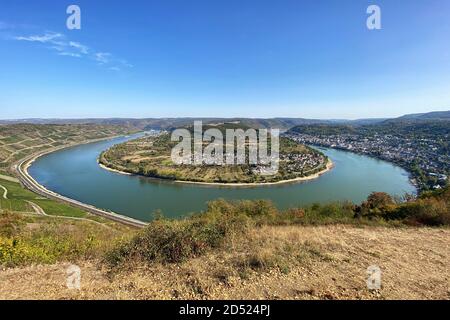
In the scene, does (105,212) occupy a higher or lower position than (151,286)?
lower

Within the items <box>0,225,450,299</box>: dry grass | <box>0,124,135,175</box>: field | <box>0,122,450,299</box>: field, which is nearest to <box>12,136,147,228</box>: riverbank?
<box>0,124,135,175</box>: field

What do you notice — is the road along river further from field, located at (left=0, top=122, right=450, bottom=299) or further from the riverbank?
field, located at (left=0, top=122, right=450, bottom=299)

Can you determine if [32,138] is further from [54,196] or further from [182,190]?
[182,190]

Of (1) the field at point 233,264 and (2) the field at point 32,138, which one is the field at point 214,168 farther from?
(1) the field at point 233,264

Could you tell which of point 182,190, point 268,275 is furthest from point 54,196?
point 268,275

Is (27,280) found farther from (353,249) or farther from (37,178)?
(37,178)

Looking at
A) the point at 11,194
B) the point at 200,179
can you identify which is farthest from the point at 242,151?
the point at 11,194

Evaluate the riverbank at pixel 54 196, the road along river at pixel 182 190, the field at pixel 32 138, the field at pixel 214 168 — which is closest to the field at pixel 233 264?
the riverbank at pixel 54 196
